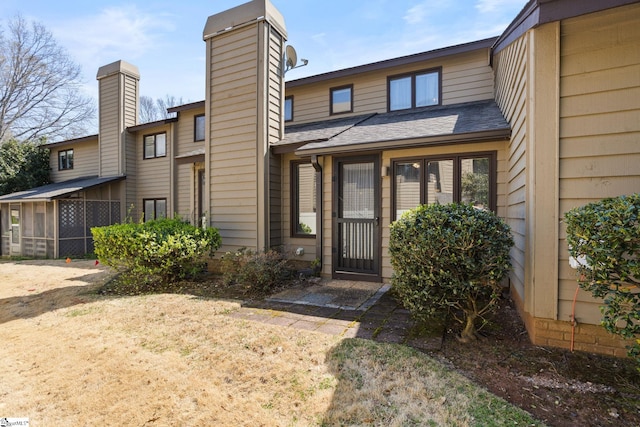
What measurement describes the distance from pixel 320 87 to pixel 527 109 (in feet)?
21.9

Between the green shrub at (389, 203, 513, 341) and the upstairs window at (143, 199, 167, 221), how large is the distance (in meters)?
11.2

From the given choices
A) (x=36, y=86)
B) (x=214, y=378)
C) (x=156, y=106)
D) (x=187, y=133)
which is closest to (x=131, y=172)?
(x=187, y=133)

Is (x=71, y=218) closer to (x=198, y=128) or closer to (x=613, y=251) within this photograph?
(x=198, y=128)

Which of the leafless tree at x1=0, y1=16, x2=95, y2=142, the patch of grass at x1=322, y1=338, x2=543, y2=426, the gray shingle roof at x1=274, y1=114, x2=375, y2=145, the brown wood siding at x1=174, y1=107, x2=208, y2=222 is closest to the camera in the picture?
the patch of grass at x1=322, y1=338, x2=543, y2=426

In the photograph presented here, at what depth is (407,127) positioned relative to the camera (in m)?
6.21

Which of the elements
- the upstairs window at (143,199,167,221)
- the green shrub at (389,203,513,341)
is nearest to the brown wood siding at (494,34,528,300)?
the green shrub at (389,203,513,341)

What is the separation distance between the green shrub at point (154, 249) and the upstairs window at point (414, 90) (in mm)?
5627

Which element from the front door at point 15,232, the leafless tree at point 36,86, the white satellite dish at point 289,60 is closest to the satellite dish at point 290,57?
the white satellite dish at point 289,60

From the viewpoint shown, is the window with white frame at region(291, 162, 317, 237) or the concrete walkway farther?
the window with white frame at region(291, 162, 317, 237)

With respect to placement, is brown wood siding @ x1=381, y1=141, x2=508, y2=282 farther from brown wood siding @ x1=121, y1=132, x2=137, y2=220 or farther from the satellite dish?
brown wood siding @ x1=121, y1=132, x2=137, y2=220

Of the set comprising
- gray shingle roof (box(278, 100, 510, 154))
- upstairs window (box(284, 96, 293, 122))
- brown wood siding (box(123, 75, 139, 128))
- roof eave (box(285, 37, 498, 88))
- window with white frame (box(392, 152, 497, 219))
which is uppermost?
brown wood siding (box(123, 75, 139, 128))

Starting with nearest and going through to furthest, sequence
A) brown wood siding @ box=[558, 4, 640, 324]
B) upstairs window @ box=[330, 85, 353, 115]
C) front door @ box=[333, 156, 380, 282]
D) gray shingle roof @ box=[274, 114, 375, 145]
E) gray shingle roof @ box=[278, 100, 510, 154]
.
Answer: brown wood siding @ box=[558, 4, 640, 324]
gray shingle roof @ box=[278, 100, 510, 154]
front door @ box=[333, 156, 380, 282]
gray shingle roof @ box=[274, 114, 375, 145]
upstairs window @ box=[330, 85, 353, 115]

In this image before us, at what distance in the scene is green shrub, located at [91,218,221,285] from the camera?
5618 mm

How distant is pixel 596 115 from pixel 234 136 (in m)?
6.39
